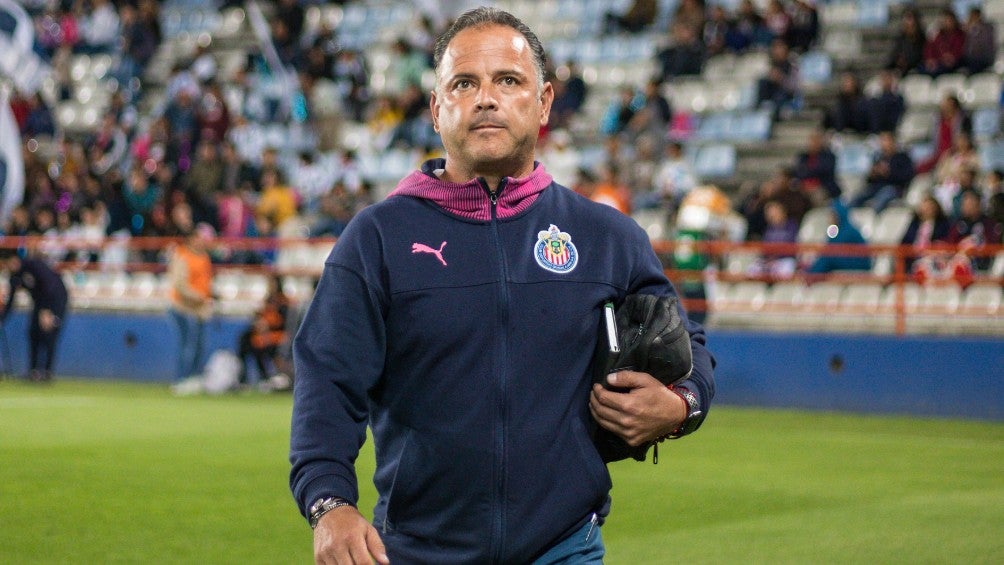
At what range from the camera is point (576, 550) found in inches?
135

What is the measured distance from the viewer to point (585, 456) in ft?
11.3

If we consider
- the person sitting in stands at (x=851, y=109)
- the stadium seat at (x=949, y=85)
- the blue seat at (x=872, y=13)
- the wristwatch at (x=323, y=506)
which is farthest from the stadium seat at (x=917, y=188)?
the wristwatch at (x=323, y=506)

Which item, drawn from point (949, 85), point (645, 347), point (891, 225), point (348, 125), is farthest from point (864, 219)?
point (645, 347)

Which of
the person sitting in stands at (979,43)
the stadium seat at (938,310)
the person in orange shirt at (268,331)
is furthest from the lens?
the person sitting in stands at (979,43)

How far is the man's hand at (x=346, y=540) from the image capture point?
3.10 metres

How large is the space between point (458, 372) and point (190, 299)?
16072 millimetres

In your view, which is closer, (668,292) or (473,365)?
(473,365)

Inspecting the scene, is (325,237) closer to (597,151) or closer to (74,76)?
(597,151)

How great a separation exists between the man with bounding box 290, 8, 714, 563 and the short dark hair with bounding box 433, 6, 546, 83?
1.8 inches

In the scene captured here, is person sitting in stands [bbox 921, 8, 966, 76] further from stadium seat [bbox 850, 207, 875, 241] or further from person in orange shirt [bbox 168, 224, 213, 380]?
person in orange shirt [bbox 168, 224, 213, 380]

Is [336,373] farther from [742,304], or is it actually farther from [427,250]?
[742,304]

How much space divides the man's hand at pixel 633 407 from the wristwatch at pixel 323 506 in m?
0.63

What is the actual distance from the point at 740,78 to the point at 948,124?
4.73 meters

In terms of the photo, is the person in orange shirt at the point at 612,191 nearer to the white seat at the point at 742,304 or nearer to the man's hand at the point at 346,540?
the white seat at the point at 742,304
